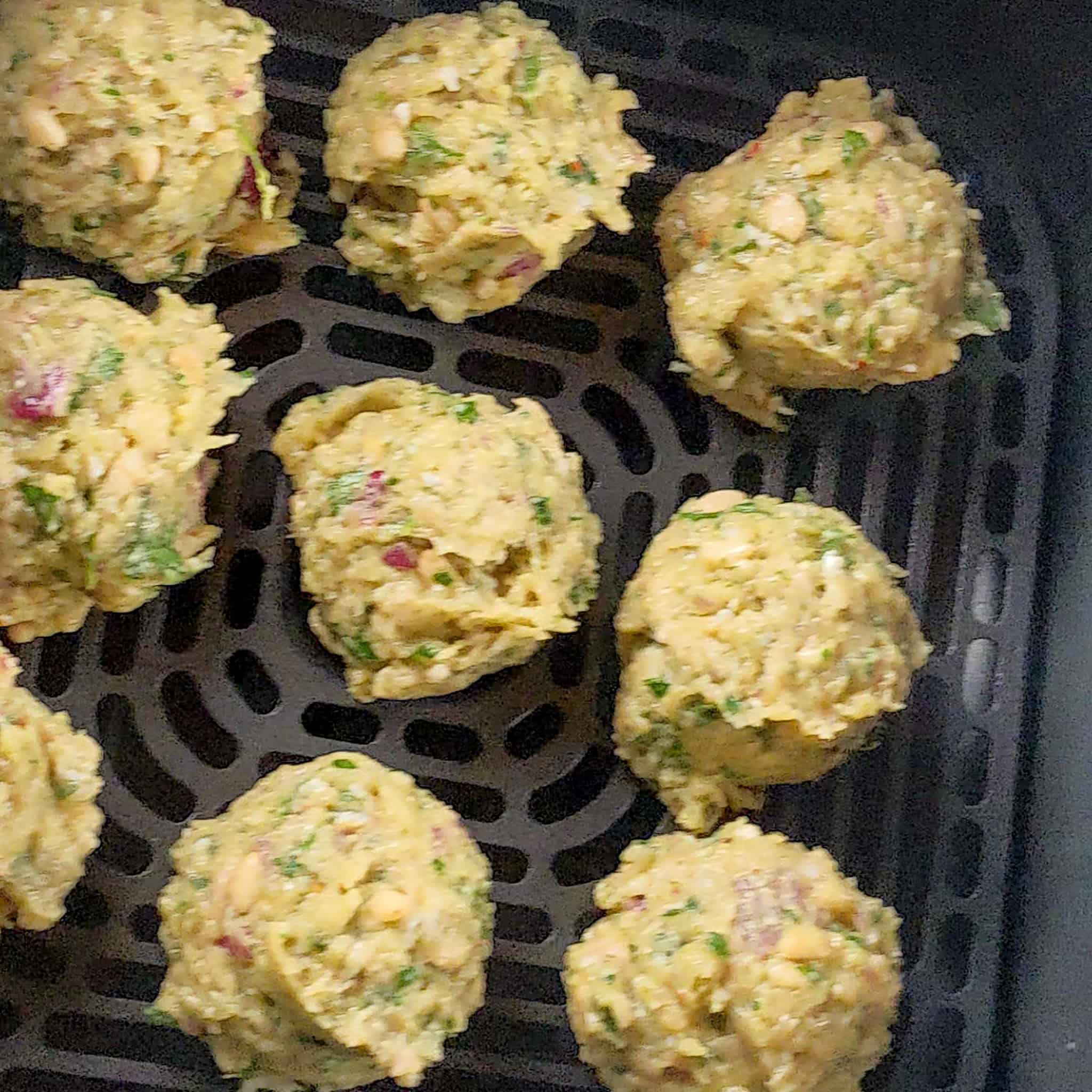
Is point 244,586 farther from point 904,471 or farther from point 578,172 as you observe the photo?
point 904,471

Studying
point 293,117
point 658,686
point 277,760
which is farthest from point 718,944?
point 293,117

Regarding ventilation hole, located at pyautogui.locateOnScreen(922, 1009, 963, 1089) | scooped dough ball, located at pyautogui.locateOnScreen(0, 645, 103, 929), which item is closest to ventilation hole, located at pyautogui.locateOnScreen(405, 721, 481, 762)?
scooped dough ball, located at pyautogui.locateOnScreen(0, 645, 103, 929)

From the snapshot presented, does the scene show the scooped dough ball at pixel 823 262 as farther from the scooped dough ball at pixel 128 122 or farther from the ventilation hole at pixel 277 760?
the ventilation hole at pixel 277 760

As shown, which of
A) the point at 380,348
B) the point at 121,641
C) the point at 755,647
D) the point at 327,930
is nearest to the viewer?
the point at 327,930

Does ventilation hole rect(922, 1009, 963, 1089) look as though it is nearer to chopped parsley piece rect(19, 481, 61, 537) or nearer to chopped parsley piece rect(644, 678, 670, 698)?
chopped parsley piece rect(644, 678, 670, 698)

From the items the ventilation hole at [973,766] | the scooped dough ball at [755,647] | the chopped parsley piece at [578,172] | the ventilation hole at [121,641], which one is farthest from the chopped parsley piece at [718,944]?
the chopped parsley piece at [578,172]

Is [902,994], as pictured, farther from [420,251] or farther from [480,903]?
[420,251]

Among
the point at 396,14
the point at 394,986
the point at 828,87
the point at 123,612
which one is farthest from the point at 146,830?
the point at 828,87
